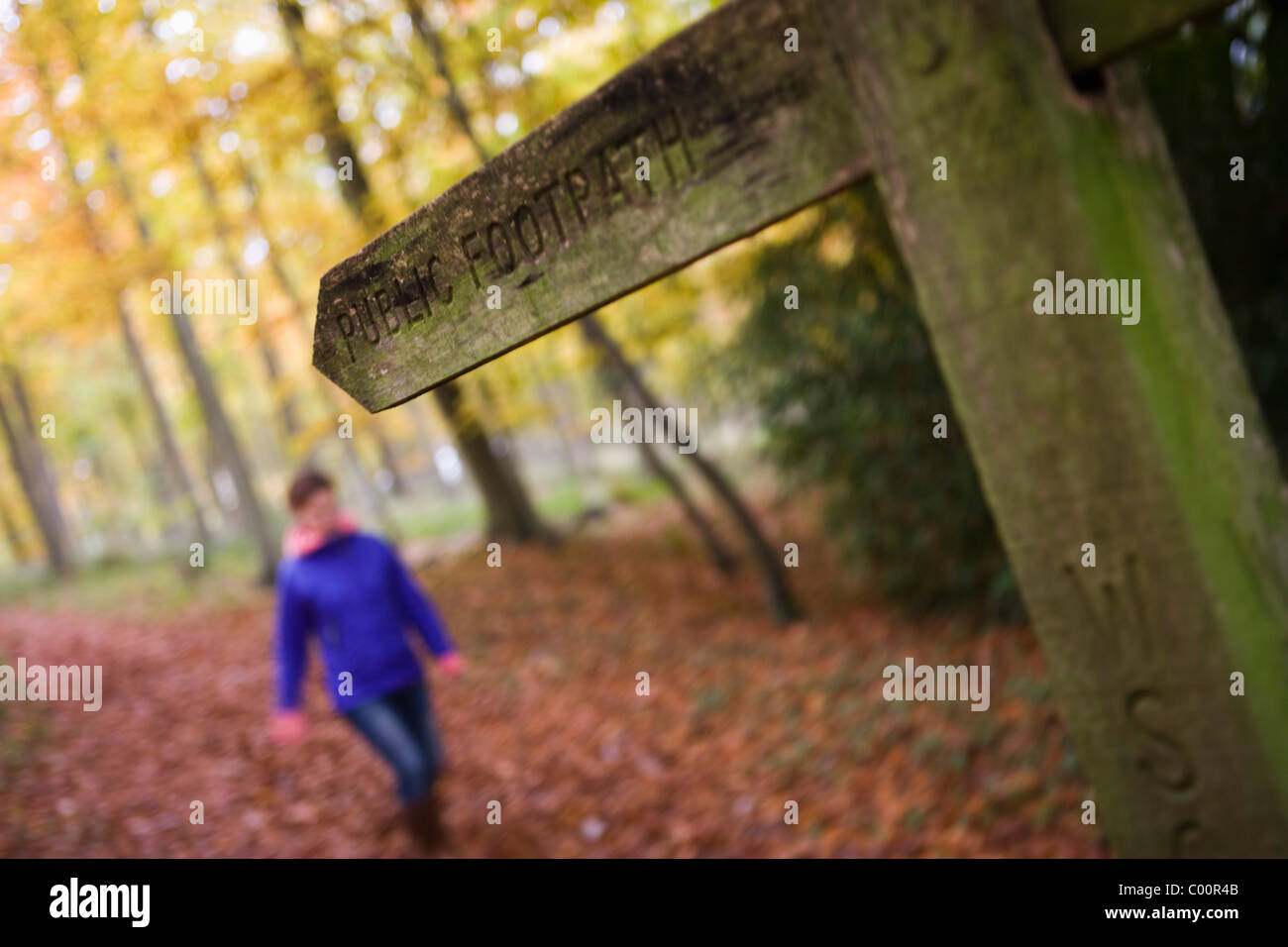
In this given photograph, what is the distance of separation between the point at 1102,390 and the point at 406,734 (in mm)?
4145

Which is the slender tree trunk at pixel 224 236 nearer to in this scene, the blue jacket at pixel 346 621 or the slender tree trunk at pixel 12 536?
the blue jacket at pixel 346 621

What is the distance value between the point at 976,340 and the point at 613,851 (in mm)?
4372

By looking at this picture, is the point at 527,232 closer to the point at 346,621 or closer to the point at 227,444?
the point at 346,621

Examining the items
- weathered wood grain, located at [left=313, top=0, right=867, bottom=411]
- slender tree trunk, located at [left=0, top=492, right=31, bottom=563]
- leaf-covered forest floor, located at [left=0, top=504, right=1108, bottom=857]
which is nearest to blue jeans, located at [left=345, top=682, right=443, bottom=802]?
leaf-covered forest floor, located at [left=0, top=504, right=1108, bottom=857]

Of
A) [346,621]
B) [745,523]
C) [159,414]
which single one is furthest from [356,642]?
[159,414]

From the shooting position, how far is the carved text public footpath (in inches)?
48.2

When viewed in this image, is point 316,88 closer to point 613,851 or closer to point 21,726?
point 21,726

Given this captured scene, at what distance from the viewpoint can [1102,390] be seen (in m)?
1.07

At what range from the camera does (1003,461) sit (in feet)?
3.79

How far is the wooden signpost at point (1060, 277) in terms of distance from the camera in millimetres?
1064

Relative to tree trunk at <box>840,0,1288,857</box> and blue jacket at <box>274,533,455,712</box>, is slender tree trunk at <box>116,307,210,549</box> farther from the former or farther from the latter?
tree trunk at <box>840,0,1288,857</box>

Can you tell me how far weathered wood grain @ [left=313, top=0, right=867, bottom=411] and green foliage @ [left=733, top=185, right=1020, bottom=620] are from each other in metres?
5.17

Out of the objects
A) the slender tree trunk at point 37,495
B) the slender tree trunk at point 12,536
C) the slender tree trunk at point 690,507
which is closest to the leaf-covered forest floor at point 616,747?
the slender tree trunk at point 690,507
